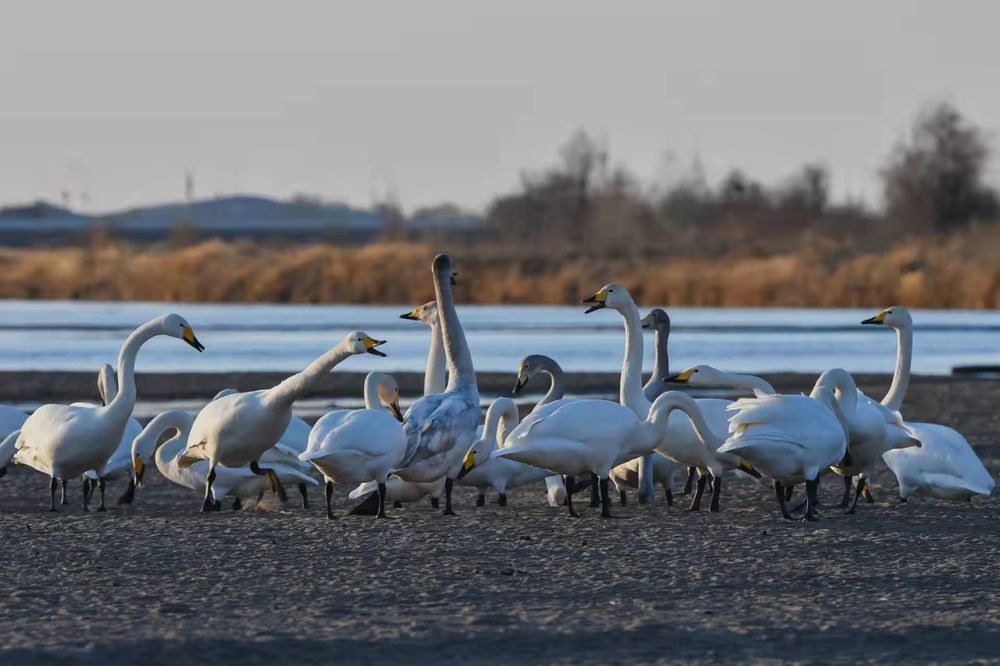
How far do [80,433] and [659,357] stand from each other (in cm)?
405

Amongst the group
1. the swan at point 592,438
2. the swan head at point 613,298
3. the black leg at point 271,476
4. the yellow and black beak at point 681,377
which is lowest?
the black leg at point 271,476

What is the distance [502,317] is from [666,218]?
32223 millimetres

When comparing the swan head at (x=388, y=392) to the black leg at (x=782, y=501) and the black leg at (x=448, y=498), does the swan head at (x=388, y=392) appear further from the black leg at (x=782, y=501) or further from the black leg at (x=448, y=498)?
the black leg at (x=782, y=501)

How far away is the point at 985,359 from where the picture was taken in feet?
85.3

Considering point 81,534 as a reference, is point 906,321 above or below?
above

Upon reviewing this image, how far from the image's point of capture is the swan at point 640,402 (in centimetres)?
1034

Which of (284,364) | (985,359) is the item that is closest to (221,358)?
(284,364)

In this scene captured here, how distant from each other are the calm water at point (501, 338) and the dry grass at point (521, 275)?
520mm

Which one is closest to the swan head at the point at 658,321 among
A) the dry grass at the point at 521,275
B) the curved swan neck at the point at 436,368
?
the curved swan neck at the point at 436,368

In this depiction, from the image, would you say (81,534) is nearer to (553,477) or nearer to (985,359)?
(553,477)

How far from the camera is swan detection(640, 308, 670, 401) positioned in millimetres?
11820

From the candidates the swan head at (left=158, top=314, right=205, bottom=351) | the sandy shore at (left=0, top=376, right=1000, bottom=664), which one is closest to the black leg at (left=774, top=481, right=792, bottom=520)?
the sandy shore at (left=0, top=376, right=1000, bottom=664)

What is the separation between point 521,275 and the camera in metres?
46.2

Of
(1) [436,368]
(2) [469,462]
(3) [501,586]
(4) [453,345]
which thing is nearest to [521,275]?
(1) [436,368]
